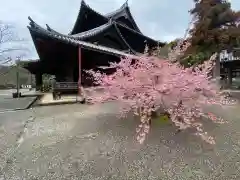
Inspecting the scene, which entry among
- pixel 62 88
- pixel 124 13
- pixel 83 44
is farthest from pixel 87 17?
pixel 62 88

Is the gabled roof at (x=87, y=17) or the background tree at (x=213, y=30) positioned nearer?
the background tree at (x=213, y=30)

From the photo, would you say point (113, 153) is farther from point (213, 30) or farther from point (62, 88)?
point (213, 30)

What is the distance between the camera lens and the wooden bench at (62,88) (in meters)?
12.9

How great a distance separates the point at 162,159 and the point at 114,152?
95cm

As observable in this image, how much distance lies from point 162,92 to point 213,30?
14.0 m

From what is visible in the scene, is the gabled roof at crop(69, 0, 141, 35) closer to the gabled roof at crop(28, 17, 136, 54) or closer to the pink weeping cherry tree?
the gabled roof at crop(28, 17, 136, 54)

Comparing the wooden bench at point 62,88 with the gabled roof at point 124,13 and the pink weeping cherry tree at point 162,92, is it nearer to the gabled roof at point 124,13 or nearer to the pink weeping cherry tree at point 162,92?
the pink weeping cherry tree at point 162,92

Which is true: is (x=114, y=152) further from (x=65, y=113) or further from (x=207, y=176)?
(x=65, y=113)

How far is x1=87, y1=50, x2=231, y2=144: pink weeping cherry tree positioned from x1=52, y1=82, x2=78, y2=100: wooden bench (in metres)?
6.33

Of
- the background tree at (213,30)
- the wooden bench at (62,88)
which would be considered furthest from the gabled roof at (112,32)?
the background tree at (213,30)

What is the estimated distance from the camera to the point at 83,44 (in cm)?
1281

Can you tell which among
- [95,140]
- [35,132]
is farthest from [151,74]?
[35,132]

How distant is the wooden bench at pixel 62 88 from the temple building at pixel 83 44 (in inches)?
28.5

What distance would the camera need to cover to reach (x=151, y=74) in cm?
647
